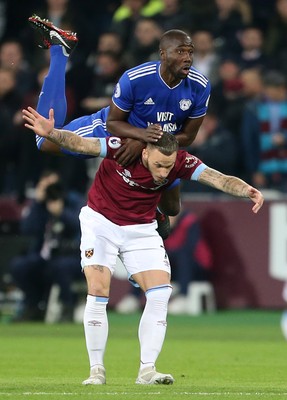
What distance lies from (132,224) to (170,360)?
295 centimetres

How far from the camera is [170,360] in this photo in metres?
13.3

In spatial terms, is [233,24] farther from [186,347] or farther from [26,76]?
[186,347]

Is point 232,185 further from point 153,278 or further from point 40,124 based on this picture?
point 40,124

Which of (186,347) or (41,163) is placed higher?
(41,163)

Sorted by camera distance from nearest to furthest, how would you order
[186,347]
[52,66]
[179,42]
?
1. [179,42]
2. [52,66]
3. [186,347]

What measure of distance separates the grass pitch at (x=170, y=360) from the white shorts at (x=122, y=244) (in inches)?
38.7

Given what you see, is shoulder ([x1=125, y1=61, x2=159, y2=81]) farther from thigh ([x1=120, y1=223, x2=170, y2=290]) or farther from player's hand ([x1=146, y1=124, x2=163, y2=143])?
thigh ([x1=120, y1=223, x2=170, y2=290])

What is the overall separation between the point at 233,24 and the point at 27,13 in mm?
5108

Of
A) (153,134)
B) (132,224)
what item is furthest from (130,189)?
(153,134)

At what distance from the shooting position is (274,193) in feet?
65.1

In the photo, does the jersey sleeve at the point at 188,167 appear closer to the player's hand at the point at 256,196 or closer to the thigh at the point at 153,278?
the player's hand at the point at 256,196

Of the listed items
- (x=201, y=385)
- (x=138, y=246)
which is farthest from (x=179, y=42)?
(x=201, y=385)

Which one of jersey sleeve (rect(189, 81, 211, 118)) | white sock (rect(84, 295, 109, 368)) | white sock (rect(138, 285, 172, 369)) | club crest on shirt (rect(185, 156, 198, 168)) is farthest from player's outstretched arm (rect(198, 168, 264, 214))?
white sock (rect(84, 295, 109, 368))

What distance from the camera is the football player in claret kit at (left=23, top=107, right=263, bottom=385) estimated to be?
33.3ft
